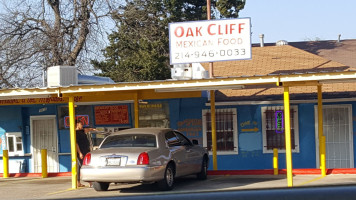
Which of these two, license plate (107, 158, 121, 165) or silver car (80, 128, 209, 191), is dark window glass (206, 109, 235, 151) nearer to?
silver car (80, 128, 209, 191)

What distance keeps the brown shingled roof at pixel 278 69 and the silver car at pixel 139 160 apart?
5.91m

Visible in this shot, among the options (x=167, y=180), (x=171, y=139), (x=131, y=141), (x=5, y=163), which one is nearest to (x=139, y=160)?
(x=167, y=180)

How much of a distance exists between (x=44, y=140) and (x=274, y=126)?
25.9 feet

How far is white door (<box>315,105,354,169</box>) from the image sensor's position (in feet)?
55.6

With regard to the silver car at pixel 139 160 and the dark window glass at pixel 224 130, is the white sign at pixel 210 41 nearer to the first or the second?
the dark window glass at pixel 224 130

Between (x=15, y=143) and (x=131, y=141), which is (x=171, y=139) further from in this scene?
(x=15, y=143)

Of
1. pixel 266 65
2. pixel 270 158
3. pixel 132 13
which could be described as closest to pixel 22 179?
pixel 270 158

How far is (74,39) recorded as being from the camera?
2577cm

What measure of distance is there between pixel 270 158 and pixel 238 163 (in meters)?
1.02

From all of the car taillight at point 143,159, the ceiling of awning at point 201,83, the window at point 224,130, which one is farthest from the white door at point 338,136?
the car taillight at point 143,159

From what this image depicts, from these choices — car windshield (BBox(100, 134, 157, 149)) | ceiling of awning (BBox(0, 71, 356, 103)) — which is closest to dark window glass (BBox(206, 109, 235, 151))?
ceiling of awning (BBox(0, 71, 356, 103))

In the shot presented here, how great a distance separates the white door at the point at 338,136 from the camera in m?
16.9

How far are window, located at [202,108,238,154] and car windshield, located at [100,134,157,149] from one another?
21.1ft

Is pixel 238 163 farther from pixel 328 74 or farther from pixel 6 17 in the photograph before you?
pixel 6 17
